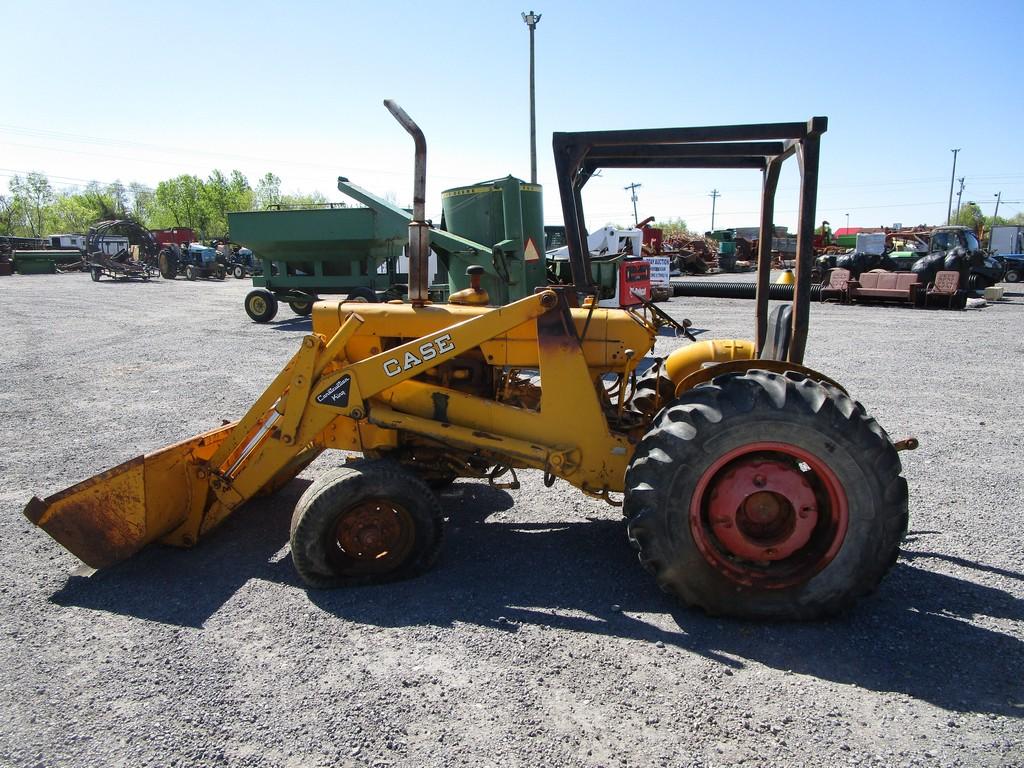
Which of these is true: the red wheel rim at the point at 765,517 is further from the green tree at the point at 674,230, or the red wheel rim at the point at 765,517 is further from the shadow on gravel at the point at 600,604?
the green tree at the point at 674,230

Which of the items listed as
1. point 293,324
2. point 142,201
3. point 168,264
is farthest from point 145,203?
point 293,324

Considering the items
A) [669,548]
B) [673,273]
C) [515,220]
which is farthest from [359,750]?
[673,273]

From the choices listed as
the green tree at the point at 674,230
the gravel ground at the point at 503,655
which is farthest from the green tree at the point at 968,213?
the gravel ground at the point at 503,655

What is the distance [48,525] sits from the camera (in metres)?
3.83

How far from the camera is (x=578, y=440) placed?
3.98 m

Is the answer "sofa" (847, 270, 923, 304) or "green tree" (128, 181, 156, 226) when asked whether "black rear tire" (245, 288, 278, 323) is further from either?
"green tree" (128, 181, 156, 226)

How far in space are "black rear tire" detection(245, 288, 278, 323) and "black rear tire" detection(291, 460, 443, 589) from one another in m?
13.5

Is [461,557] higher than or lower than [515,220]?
lower

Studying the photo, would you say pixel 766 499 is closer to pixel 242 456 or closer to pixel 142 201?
pixel 242 456

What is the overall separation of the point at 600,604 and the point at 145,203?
105m

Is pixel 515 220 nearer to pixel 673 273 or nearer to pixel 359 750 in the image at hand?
pixel 359 750

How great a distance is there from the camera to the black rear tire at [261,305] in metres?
16.4

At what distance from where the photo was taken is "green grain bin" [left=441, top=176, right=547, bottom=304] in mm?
11617

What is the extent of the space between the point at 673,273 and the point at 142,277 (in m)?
25.3
